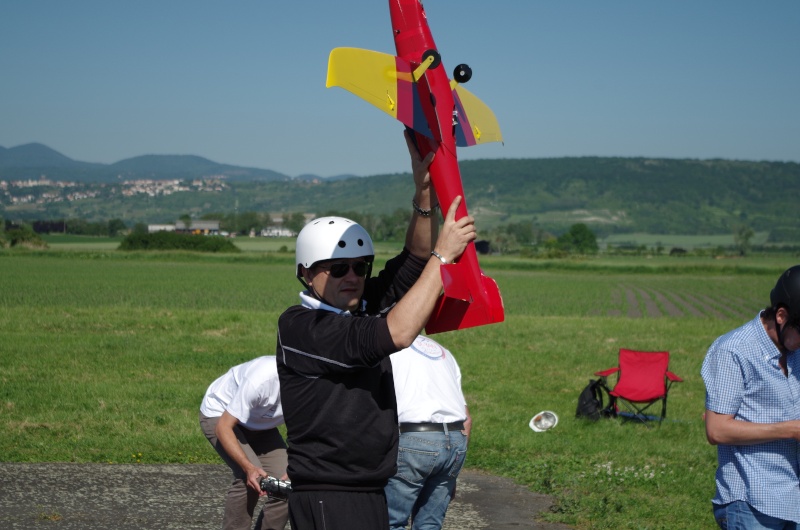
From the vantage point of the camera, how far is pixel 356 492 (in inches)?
140

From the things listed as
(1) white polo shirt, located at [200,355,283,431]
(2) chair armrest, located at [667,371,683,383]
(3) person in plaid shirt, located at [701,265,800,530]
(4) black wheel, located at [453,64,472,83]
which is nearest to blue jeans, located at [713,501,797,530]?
(3) person in plaid shirt, located at [701,265,800,530]

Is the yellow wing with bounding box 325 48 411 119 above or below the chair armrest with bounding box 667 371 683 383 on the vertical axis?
above

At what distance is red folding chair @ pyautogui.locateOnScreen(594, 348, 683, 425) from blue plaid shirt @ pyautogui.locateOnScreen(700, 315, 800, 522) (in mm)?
8173

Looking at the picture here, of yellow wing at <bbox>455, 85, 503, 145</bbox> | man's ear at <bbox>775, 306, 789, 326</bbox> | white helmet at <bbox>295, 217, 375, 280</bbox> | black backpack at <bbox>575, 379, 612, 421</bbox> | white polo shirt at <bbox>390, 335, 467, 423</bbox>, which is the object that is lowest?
black backpack at <bbox>575, 379, 612, 421</bbox>

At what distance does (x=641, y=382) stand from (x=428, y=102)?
942 centimetres

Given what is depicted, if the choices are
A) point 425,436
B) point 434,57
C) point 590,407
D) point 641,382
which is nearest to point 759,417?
point 425,436

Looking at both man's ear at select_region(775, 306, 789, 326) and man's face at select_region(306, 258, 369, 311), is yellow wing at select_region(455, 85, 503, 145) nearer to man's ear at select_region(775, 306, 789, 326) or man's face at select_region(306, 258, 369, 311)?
man's face at select_region(306, 258, 369, 311)

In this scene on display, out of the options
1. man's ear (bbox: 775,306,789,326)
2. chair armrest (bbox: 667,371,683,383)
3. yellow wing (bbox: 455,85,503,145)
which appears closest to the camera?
man's ear (bbox: 775,306,789,326)

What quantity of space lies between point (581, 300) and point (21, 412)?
35.1 meters

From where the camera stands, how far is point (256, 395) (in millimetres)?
5203

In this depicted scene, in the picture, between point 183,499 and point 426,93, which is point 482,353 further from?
point 426,93

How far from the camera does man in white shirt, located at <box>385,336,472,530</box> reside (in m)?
4.87

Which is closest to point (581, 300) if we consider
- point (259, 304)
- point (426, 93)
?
point (259, 304)

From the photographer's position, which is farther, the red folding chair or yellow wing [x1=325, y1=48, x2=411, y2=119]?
the red folding chair
